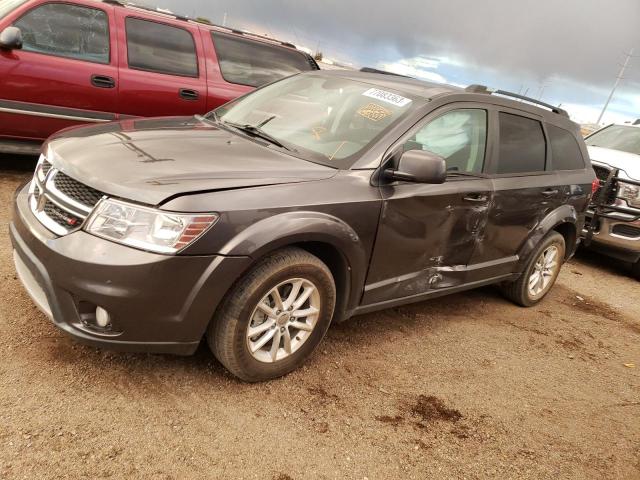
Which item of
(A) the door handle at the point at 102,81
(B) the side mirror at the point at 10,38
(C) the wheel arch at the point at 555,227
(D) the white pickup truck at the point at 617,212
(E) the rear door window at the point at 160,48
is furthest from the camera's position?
(D) the white pickup truck at the point at 617,212

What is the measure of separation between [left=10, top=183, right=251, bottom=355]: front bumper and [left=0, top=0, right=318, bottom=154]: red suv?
10.2 ft

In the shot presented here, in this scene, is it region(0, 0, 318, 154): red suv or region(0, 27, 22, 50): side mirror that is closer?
region(0, 27, 22, 50): side mirror

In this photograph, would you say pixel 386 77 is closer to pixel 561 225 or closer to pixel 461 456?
pixel 561 225

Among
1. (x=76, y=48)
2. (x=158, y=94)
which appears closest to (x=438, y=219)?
(x=158, y=94)

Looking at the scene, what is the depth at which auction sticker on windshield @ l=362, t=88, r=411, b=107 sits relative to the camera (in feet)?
10.9

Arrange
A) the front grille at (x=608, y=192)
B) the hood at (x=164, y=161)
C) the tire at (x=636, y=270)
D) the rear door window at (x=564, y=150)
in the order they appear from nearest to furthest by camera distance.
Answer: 1. the hood at (x=164, y=161)
2. the rear door window at (x=564, y=150)
3. the front grille at (x=608, y=192)
4. the tire at (x=636, y=270)

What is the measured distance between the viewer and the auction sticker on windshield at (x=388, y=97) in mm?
3330

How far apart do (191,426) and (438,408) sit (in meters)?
1.40

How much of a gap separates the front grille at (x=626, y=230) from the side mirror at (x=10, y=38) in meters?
6.82

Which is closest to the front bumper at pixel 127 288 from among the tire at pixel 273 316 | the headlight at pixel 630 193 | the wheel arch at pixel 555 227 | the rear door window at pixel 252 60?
the tire at pixel 273 316

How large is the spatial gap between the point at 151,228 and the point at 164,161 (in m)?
0.46

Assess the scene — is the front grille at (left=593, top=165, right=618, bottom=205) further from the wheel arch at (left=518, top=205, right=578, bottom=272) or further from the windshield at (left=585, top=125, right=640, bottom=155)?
the wheel arch at (left=518, top=205, right=578, bottom=272)

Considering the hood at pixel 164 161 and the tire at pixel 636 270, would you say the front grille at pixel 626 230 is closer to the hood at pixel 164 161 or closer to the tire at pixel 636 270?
the tire at pixel 636 270

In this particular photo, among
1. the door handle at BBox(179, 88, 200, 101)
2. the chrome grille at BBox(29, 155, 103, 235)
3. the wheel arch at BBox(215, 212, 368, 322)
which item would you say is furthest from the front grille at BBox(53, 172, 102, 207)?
the door handle at BBox(179, 88, 200, 101)
